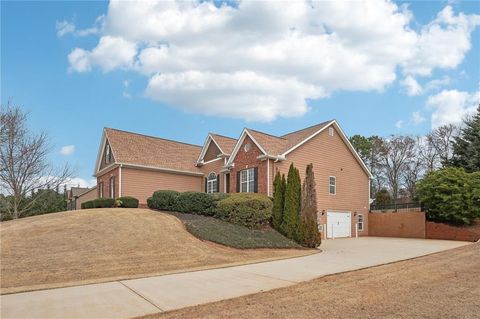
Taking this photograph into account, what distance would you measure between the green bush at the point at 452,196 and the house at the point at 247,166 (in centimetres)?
480

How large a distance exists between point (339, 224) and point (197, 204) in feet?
32.9

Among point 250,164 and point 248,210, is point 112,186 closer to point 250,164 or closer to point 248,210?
point 250,164

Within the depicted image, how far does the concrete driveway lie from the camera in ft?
24.1

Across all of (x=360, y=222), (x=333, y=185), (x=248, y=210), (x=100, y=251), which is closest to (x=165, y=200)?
(x=248, y=210)

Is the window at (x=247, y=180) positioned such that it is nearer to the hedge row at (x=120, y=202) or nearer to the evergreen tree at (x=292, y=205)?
the evergreen tree at (x=292, y=205)

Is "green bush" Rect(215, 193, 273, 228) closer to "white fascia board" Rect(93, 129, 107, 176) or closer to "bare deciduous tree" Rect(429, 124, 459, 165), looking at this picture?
"white fascia board" Rect(93, 129, 107, 176)

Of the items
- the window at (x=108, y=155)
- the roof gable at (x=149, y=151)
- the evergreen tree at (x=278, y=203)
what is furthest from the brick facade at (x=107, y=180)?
the evergreen tree at (x=278, y=203)

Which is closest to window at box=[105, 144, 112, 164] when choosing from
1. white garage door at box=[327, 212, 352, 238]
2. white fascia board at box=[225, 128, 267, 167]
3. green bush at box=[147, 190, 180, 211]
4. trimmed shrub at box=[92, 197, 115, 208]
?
trimmed shrub at box=[92, 197, 115, 208]

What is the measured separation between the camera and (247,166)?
2545 cm

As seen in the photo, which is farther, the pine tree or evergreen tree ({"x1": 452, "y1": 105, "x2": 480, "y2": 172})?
evergreen tree ({"x1": 452, "y1": 105, "x2": 480, "y2": 172})

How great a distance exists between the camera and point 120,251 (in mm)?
13828

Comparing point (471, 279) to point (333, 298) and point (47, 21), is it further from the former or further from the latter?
point (47, 21)

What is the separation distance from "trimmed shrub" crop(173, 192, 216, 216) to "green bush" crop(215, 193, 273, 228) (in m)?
1.37

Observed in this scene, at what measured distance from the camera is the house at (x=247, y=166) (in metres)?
24.9
